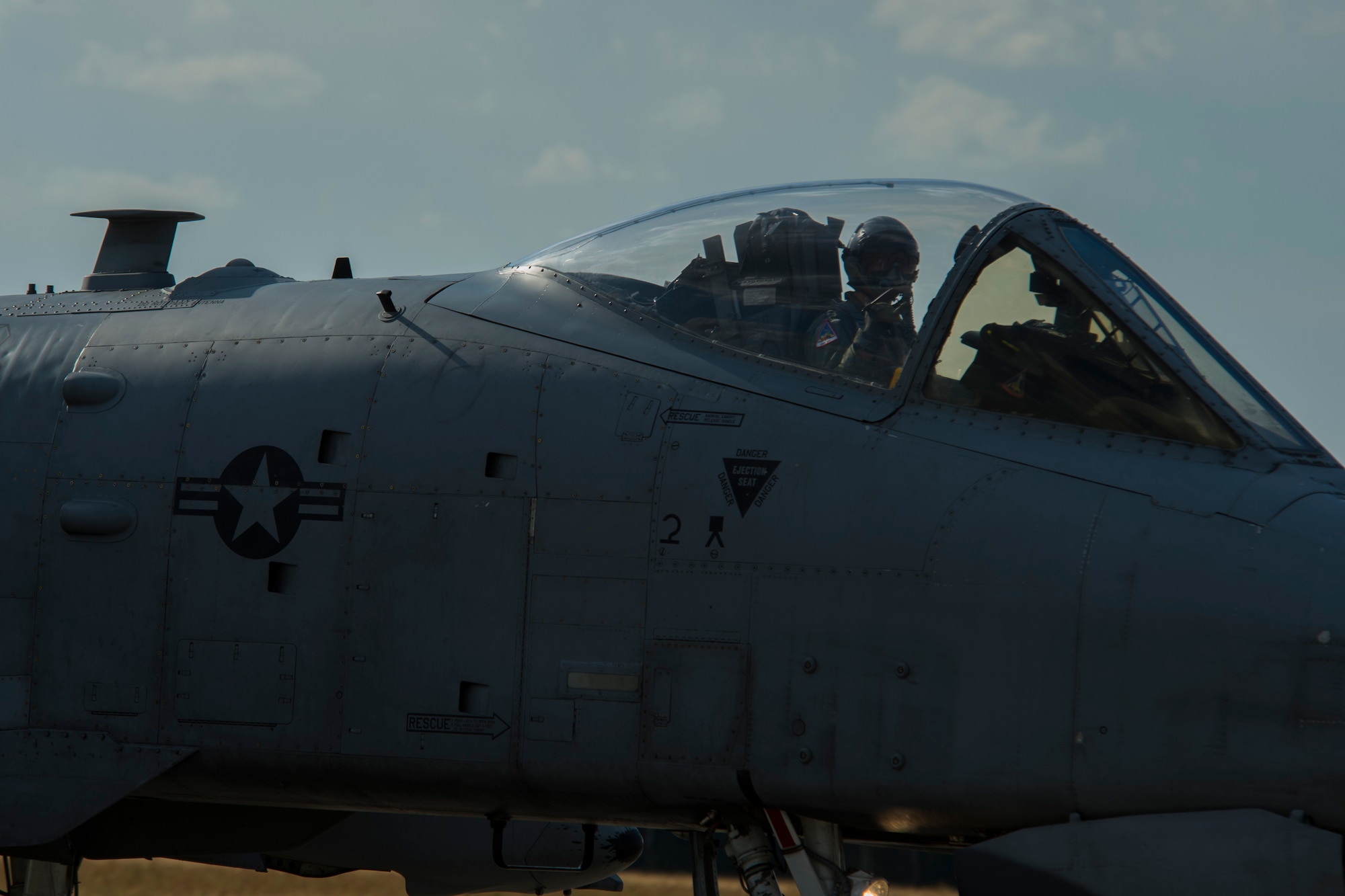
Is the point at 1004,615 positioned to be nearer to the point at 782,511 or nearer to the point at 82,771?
the point at 782,511

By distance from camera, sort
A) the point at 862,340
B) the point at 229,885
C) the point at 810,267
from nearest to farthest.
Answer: the point at 862,340, the point at 810,267, the point at 229,885

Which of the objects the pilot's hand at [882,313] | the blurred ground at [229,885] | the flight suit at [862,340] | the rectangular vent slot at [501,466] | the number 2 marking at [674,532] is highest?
the pilot's hand at [882,313]

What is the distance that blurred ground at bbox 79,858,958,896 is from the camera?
52.3ft

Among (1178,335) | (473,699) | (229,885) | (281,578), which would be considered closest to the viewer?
(1178,335)

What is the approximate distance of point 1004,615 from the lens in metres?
5.30

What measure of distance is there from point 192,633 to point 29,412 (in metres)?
1.70

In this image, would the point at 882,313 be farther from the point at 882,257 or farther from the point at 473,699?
the point at 473,699

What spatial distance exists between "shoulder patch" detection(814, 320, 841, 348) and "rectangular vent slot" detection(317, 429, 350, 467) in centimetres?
236

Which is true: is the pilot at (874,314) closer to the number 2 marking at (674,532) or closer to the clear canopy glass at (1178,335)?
the clear canopy glass at (1178,335)

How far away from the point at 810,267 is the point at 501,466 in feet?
5.77

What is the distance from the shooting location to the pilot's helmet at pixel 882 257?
6.16 m

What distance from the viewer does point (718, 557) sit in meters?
5.84

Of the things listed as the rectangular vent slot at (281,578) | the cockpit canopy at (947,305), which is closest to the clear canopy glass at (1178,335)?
the cockpit canopy at (947,305)

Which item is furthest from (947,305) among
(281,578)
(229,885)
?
(229,885)
